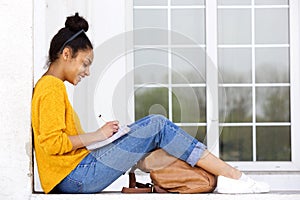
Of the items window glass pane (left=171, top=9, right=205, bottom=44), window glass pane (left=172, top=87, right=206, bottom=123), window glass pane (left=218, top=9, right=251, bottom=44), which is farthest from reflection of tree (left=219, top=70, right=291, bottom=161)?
window glass pane (left=171, top=9, right=205, bottom=44)

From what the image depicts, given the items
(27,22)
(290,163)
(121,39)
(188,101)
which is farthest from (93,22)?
(290,163)

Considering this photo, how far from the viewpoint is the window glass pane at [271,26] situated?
458cm

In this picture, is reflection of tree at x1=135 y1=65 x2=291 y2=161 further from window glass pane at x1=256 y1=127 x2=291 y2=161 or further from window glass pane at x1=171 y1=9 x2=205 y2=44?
window glass pane at x1=171 y1=9 x2=205 y2=44

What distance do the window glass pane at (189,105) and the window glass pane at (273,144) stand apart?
371 mm

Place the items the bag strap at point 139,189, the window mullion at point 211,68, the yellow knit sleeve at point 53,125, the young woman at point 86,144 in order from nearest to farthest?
the yellow knit sleeve at point 53,125, the young woman at point 86,144, the bag strap at point 139,189, the window mullion at point 211,68

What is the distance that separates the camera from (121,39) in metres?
4.46

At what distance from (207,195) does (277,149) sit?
1372 millimetres

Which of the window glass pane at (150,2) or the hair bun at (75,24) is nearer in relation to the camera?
the hair bun at (75,24)

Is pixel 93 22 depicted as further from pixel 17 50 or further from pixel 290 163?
pixel 290 163

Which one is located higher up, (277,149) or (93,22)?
(93,22)

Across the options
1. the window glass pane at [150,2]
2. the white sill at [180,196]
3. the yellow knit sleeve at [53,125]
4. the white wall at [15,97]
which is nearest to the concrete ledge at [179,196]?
the white sill at [180,196]

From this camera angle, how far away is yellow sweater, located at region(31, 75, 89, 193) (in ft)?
10.4

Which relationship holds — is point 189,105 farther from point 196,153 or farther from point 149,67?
point 196,153

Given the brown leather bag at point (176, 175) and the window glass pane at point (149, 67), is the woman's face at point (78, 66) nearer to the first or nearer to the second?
the brown leather bag at point (176, 175)
